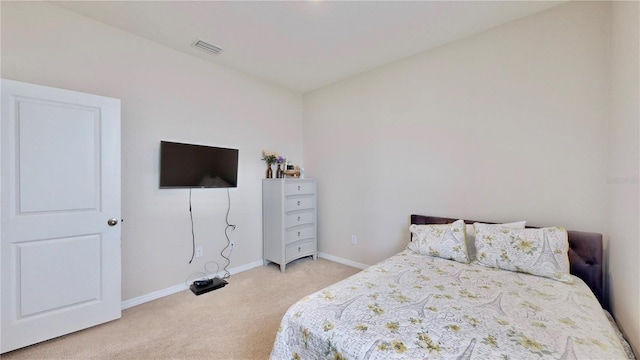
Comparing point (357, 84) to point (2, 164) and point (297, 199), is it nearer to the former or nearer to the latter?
point (297, 199)

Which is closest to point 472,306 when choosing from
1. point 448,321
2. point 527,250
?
point 448,321

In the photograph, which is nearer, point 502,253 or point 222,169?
point 502,253

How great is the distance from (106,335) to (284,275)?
67.5 inches

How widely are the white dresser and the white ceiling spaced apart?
1.60m

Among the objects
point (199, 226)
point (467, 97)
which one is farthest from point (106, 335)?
point (467, 97)

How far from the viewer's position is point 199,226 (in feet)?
9.55

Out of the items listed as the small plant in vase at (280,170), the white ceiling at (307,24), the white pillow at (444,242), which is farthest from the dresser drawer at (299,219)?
the white ceiling at (307,24)

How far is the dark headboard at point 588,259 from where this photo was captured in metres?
1.79

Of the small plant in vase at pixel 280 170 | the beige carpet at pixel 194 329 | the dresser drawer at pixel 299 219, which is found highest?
the small plant in vase at pixel 280 170

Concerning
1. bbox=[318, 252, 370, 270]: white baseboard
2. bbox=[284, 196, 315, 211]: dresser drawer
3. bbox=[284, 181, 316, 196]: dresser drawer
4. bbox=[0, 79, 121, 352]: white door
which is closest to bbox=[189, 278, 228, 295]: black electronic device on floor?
bbox=[0, 79, 121, 352]: white door

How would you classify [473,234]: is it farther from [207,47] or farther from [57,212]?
[57,212]

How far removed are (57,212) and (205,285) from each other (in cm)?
145

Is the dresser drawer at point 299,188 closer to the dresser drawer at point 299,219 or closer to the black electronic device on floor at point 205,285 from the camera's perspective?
the dresser drawer at point 299,219

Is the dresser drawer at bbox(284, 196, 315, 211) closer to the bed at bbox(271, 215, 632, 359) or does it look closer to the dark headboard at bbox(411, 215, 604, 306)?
the bed at bbox(271, 215, 632, 359)
